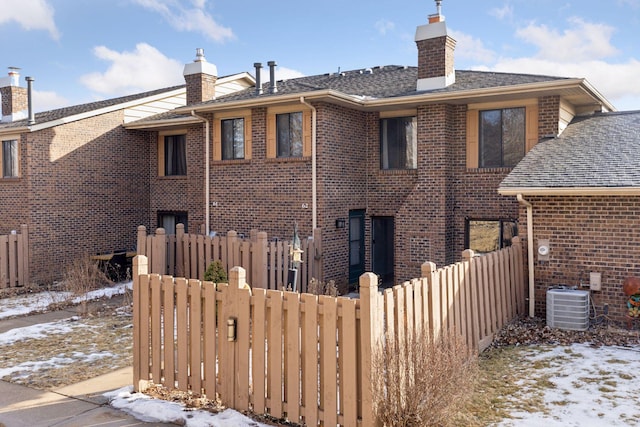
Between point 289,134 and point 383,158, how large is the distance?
8.82 ft

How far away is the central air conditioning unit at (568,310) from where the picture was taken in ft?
30.5

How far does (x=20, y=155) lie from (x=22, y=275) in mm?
3722

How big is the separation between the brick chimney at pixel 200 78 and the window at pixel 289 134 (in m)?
4.45

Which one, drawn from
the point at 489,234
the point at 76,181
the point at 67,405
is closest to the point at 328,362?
the point at 67,405

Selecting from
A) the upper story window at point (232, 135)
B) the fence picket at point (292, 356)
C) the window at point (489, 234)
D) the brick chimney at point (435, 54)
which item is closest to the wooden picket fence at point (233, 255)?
the upper story window at point (232, 135)

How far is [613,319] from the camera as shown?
966 cm

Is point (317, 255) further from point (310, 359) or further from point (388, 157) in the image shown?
point (310, 359)

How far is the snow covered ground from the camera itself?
5676 millimetres

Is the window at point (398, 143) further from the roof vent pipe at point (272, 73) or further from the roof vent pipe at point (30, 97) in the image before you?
the roof vent pipe at point (30, 97)

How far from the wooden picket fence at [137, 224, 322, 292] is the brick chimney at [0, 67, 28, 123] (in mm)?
11795

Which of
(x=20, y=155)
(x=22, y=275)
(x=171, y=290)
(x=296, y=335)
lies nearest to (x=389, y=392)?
(x=296, y=335)

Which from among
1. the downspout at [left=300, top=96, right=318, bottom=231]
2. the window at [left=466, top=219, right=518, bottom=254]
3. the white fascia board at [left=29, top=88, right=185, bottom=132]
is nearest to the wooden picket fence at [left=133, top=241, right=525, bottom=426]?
the window at [left=466, top=219, right=518, bottom=254]

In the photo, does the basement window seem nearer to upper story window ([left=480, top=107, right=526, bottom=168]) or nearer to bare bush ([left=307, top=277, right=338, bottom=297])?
bare bush ([left=307, top=277, right=338, bottom=297])

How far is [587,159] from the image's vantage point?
34.8ft
